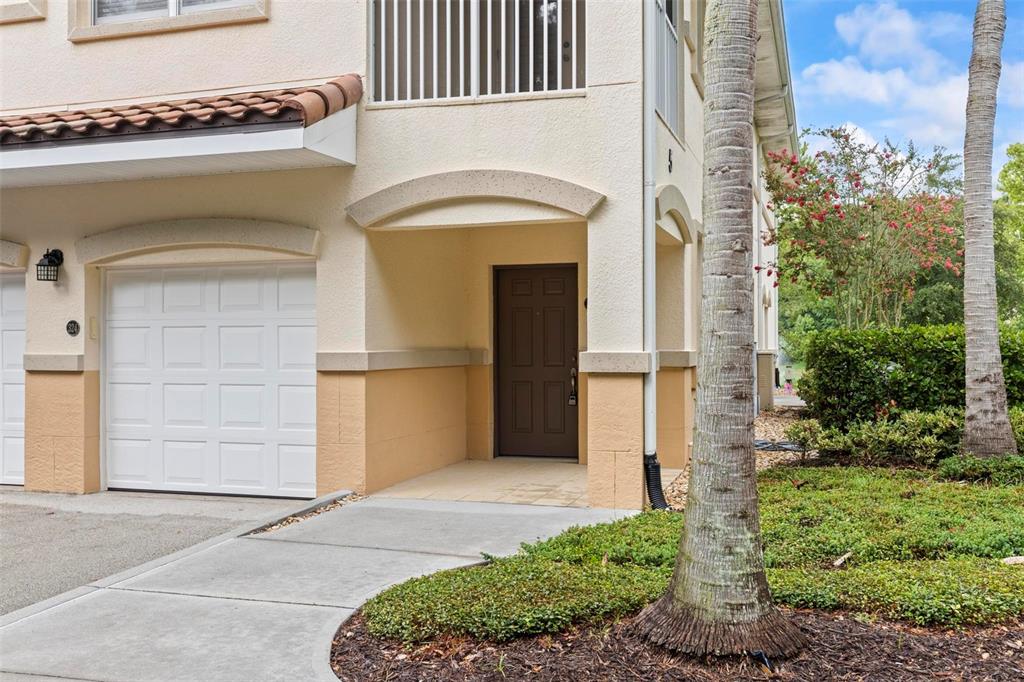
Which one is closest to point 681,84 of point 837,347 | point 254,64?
point 837,347

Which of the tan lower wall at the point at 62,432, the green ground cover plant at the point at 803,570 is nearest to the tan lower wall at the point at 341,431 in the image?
the tan lower wall at the point at 62,432

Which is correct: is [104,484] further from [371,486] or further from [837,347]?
[837,347]

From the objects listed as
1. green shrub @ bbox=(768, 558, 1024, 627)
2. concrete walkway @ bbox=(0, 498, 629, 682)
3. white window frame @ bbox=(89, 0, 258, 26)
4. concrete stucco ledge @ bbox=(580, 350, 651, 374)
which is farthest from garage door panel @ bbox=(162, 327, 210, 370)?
green shrub @ bbox=(768, 558, 1024, 627)

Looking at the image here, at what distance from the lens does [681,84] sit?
33.6ft

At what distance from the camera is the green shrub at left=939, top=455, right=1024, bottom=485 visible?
818cm

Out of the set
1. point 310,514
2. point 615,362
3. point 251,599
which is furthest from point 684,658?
point 310,514

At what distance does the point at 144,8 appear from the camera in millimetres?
9336

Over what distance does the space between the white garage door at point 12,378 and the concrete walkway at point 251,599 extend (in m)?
4.25

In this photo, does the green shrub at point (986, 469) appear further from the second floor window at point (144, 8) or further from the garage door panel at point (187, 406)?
the second floor window at point (144, 8)

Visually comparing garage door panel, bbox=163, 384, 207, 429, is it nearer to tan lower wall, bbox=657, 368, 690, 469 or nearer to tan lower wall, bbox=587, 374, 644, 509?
tan lower wall, bbox=587, 374, 644, 509

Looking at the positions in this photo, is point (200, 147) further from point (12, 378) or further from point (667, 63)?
point (667, 63)

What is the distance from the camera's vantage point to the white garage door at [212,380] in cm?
880

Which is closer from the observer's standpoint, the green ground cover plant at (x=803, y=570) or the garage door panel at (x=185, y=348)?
the green ground cover plant at (x=803, y=570)

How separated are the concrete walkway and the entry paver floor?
2.32 feet
